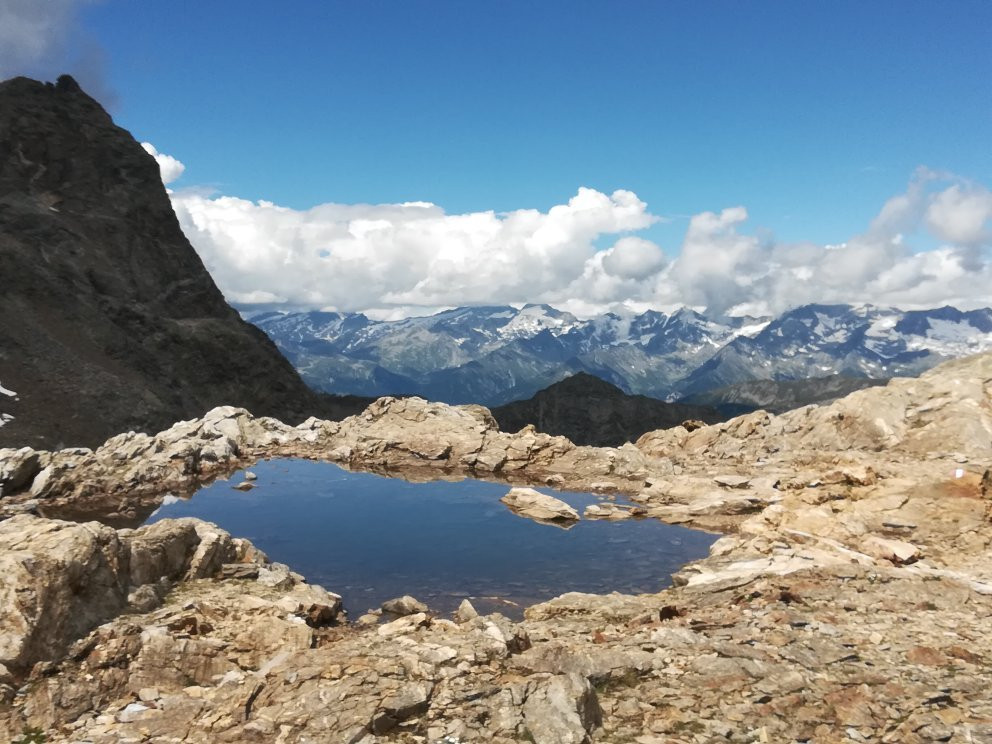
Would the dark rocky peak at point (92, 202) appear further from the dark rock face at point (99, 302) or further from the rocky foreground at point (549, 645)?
the rocky foreground at point (549, 645)

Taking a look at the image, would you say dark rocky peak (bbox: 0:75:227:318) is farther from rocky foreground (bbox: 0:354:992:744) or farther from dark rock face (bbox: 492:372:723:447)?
rocky foreground (bbox: 0:354:992:744)

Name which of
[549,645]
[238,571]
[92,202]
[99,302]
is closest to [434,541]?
[238,571]

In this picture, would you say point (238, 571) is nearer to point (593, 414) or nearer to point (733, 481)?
point (733, 481)

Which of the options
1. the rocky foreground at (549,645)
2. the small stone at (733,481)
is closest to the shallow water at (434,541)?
the rocky foreground at (549,645)

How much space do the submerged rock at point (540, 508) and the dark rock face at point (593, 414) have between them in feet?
377

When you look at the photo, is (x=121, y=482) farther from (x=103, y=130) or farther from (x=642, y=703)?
(x=103, y=130)

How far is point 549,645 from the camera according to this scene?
1839cm

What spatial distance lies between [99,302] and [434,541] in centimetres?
13509

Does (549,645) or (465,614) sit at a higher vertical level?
(549,645)

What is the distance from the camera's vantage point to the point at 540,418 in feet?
581

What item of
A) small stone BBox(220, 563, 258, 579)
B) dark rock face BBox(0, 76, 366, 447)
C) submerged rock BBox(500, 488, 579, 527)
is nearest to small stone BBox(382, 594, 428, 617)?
small stone BBox(220, 563, 258, 579)

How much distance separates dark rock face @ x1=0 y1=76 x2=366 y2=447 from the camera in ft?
345

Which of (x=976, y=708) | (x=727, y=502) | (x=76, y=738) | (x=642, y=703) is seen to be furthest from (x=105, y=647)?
(x=727, y=502)

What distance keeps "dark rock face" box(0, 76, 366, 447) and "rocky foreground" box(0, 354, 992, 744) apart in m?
87.8
